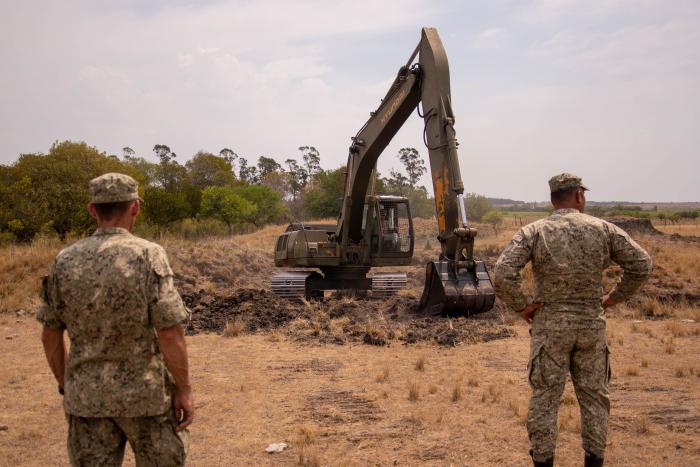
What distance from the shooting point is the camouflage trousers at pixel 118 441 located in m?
3.14

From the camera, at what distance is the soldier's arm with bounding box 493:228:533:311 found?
4504 millimetres

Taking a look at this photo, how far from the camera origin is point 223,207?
44.8 metres

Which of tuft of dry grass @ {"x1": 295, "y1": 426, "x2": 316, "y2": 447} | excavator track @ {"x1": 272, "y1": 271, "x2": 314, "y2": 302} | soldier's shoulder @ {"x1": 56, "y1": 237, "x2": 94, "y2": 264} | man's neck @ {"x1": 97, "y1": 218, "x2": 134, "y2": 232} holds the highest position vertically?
man's neck @ {"x1": 97, "y1": 218, "x2": 134, "y2": 232}

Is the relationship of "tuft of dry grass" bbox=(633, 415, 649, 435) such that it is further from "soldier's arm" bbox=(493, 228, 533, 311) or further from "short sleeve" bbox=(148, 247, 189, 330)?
"short sleeve" bbox=(148, 247, 189, 330)

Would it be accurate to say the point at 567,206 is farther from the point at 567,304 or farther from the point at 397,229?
the point at 397,229

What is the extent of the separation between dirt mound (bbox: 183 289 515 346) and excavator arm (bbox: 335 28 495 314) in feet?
1.56

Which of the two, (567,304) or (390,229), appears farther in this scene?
(390,229)

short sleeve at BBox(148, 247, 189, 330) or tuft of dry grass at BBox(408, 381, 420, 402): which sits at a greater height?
short sleeve at BBox(148, 247, 189, 330)

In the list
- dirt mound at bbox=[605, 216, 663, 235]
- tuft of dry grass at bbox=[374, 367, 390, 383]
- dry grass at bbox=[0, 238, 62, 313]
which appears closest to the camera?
tuft of dry grass at bbox=[374, 367, 390, 383]

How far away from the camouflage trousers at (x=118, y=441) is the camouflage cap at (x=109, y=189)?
110 centimetres

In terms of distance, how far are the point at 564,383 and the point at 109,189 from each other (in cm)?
316

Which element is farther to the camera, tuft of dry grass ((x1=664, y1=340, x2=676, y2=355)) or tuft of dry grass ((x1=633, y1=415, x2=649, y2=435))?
tuft of dry grass ((x1=664, y1=340, x2=676, y2=355))

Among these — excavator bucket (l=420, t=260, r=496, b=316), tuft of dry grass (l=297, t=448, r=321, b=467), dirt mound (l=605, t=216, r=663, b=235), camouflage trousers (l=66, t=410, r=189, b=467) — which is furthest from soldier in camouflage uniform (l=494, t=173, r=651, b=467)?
dirt mound (l=605, t=216, r=663, b=235)

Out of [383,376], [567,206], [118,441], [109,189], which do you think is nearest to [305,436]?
[383,376]
